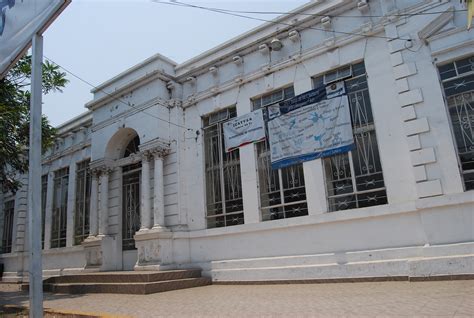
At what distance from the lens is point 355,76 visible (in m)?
9.75

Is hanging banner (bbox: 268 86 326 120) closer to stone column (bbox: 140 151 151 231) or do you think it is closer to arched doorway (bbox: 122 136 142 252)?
stone column (bbox: 140 151 151 231)

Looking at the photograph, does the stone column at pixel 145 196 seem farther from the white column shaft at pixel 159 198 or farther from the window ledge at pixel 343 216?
the window ledge at pixel 343 216

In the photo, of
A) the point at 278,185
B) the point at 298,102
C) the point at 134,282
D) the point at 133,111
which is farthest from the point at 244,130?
the point at 134,282

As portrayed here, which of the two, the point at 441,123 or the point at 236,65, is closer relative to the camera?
the point at 441,123

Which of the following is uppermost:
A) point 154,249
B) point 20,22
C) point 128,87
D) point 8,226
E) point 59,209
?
point 128,87

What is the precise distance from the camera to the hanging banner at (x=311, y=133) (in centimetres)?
955

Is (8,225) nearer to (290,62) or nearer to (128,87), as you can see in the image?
(128,87)

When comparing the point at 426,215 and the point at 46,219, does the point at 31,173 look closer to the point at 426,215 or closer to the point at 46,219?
the point at 426,215

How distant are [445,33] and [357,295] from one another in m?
6.16

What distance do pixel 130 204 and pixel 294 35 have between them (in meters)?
8.47

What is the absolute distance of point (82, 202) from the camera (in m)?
16.3

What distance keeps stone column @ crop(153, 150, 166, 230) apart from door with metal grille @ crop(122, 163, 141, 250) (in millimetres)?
1636

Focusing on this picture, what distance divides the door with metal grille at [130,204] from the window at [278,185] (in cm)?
523

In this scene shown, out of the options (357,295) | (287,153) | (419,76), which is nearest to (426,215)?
(357,295)
